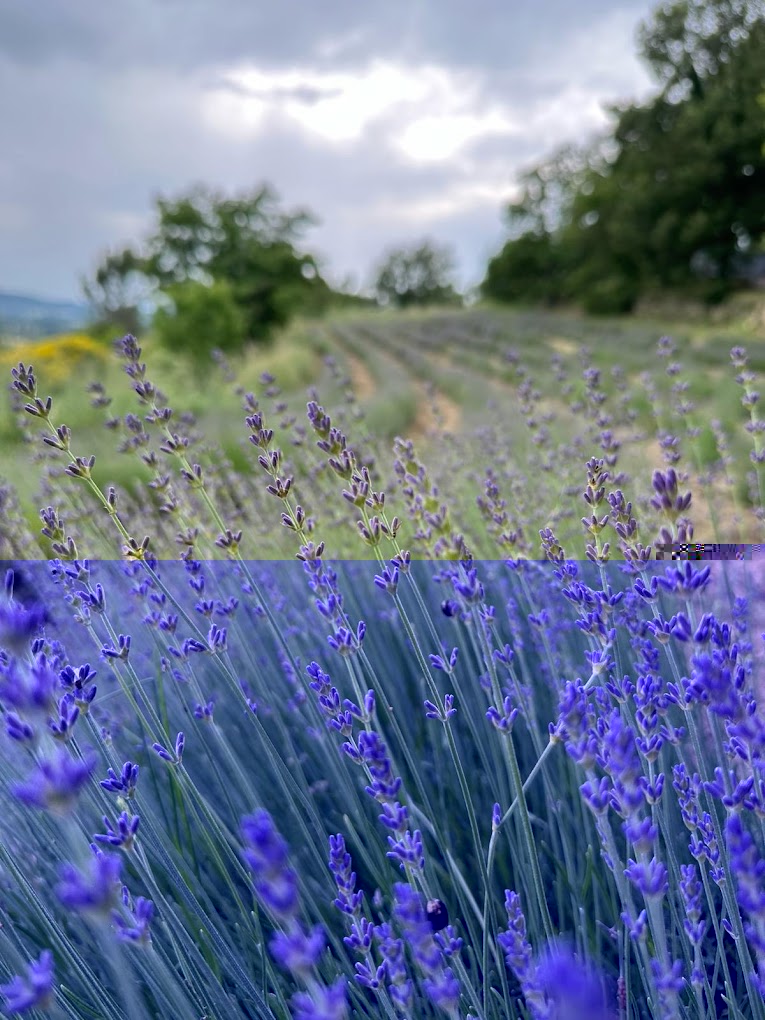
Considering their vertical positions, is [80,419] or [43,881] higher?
[80,419]

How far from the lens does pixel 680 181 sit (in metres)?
11.8

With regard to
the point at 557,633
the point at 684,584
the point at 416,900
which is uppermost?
the point at 684,584

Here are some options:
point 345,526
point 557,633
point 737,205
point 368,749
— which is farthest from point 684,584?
point 737,205

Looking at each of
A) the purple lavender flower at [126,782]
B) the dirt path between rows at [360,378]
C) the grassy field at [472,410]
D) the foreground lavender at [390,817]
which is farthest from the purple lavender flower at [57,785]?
the dirt path between rows at [360,378]

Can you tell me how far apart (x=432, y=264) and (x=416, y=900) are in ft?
148

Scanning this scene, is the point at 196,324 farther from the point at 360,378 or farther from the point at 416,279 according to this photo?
the point at 416,279

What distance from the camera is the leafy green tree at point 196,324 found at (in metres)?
14.9

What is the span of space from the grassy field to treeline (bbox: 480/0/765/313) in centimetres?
119

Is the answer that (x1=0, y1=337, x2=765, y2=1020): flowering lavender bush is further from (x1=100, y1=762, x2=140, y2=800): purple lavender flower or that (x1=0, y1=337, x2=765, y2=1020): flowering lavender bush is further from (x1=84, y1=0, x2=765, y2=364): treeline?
(x1=84, y1=0, x2=765, y2=364): treeline

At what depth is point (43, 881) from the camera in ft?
4.60

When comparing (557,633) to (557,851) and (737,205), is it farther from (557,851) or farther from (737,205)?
(737,205)

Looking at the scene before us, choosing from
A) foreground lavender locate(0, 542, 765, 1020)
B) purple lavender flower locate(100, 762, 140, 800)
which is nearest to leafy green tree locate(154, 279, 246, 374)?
foreground lavender locate(0, 542, 765, 1020)

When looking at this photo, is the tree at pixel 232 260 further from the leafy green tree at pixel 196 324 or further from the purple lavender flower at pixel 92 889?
the purple lavender flower at pixel 92 889

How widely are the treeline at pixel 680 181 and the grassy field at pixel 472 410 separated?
1.19m
